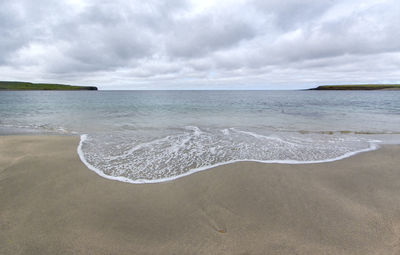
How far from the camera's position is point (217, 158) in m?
6.23

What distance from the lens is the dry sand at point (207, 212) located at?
8.87 ft

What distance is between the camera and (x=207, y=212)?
341 centimetres

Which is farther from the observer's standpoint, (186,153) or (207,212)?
(186,153)

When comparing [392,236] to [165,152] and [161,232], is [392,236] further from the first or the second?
[165,152]

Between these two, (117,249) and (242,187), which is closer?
(117,249)

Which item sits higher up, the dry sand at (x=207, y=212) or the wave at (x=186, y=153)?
the wave at (x=186, y=153)

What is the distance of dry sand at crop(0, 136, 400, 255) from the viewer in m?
2.71

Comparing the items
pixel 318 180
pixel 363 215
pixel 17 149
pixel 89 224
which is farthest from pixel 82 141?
pixel 363 215

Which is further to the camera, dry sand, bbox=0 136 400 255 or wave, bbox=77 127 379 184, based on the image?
wave, bbox=77 127 379 184

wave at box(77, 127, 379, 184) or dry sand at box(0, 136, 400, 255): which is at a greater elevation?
wave at box(77, 127, 379, 184)

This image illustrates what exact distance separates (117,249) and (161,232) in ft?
2.30

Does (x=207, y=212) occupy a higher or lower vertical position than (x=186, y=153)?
lower

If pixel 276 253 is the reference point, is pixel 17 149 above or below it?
above

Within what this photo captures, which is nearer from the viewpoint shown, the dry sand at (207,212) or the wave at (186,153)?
the dry sand at (207,212)
